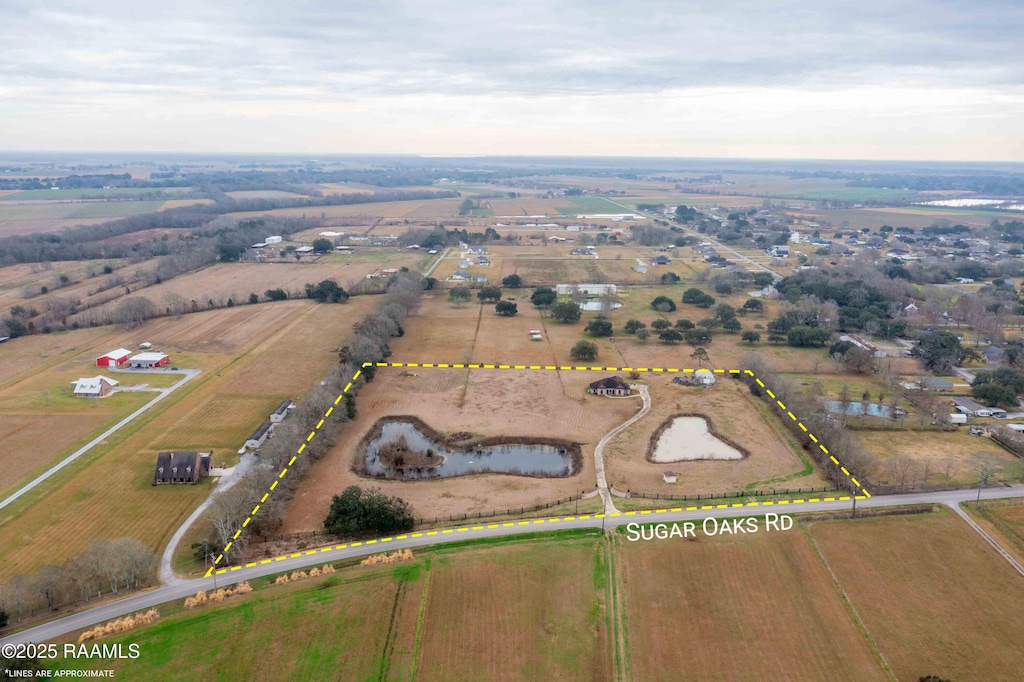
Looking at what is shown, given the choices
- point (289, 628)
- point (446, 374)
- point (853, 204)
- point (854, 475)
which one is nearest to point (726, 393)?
point (854, 475)

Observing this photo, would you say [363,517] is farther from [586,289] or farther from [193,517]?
[586,289]

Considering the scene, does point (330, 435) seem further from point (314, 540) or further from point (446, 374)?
point (446, 374)

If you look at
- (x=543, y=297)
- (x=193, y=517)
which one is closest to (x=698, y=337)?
(x=543, y=297)

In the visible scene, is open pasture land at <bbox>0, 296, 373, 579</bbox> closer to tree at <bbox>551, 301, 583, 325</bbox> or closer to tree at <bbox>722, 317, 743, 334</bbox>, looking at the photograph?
tree at <bbox>551, 301, 583, 325</bbox>

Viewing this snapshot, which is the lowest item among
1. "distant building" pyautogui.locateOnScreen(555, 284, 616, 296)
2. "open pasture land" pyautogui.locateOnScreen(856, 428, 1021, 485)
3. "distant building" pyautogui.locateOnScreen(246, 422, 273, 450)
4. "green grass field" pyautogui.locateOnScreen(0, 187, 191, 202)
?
"open pasture land" pyautogui.locateOnScreen(856, 428, 1021, 485)

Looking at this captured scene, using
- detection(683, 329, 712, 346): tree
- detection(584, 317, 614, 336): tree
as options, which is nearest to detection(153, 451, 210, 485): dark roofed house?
detection(584, 317, 614, 336): tree
